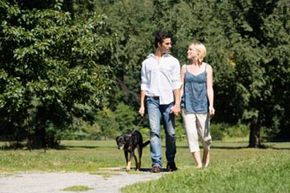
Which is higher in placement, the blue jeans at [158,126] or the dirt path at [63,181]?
the blue jeans at [158,126]

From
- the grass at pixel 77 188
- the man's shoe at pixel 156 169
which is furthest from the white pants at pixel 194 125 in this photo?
the grass at pixel 77 188

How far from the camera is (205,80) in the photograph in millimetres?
11109

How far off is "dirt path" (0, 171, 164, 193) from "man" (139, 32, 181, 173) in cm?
82

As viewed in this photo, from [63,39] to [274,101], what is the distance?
21.4 m

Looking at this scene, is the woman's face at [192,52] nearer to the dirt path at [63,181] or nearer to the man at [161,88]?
the man at [161,88]

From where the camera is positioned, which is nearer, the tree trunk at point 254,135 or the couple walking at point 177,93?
the couple walking at point 177,93

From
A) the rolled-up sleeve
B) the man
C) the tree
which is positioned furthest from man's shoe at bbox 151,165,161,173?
the tree

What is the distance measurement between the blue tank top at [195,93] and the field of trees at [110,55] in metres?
17.0

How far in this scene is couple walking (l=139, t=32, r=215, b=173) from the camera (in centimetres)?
1113

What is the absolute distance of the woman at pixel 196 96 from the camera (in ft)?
36.4

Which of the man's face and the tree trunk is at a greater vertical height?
the man's face

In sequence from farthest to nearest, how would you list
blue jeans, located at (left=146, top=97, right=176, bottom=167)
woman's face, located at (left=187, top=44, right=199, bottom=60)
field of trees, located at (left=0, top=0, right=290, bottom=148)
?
1. field of trees, located at (left=0, top=0, right=290, bottom=148)
2. blue jeans, located at (left=146, top=97, right=176, bottom=167)
3. woman's face, located at (left=187, top=44, right=199, bottom=60)

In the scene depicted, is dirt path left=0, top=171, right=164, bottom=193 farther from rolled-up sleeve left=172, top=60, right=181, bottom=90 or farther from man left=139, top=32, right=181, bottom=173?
rolled-up sleeve left=172, top=60, right=181, bottom=90

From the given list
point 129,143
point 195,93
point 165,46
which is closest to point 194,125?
point 195,93
